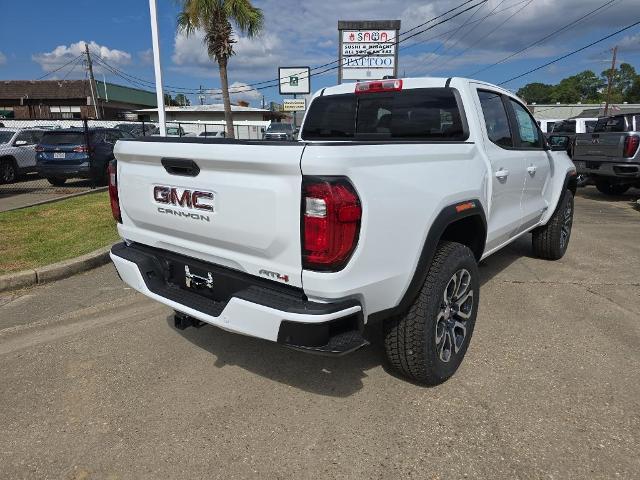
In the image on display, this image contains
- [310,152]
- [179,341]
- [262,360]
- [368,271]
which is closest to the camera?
[310,152]

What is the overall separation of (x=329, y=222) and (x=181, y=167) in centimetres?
103

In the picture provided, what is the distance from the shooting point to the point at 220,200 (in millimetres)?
2453

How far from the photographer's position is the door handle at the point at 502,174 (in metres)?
3.58

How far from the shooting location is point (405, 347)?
9.00ft

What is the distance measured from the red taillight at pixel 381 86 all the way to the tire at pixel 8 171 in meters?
13.1

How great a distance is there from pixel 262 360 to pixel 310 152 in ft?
5.82

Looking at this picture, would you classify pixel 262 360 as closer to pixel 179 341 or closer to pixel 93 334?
pixel 179 341

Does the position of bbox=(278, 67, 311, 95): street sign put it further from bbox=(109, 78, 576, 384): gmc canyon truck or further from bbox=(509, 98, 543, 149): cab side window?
bbox=(109, 78, 576, 384): gmc canyon truck

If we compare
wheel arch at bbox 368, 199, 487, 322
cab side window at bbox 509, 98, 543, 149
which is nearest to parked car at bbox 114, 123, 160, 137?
cab side window at bbox 509, 98, 543, 149

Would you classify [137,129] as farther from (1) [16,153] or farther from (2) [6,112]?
(2) [6,112]

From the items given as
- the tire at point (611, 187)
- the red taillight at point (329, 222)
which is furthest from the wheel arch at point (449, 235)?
the tire at point (611, 187)

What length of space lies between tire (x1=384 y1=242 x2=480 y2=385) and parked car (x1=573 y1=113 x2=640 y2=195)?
8719 mm

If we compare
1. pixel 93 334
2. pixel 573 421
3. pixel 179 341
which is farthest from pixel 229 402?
pixel 573 421

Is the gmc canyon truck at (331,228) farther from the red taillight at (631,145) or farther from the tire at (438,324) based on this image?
the red taillight at (631,145)
